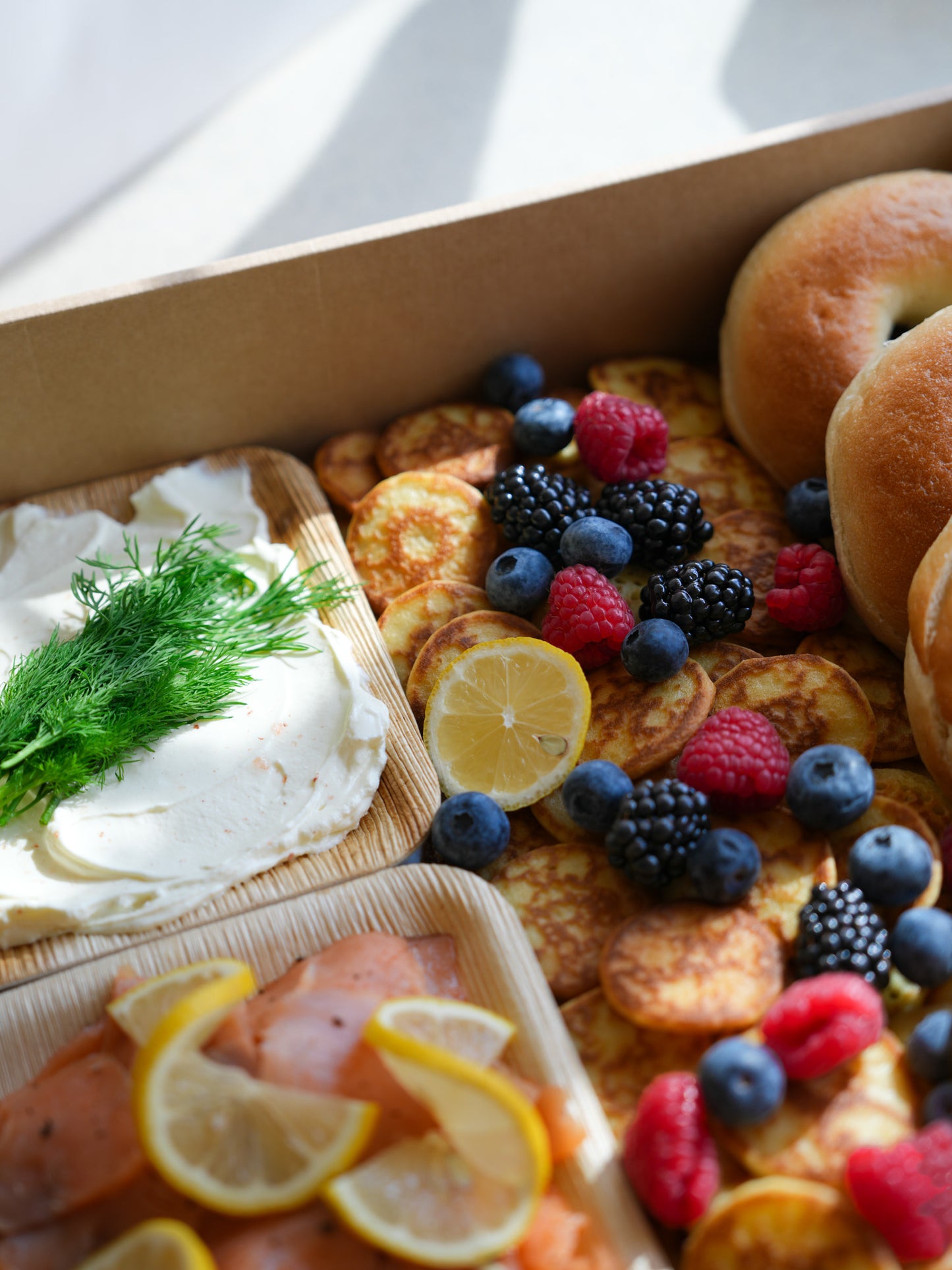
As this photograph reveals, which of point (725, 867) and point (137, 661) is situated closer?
point (725, 867)

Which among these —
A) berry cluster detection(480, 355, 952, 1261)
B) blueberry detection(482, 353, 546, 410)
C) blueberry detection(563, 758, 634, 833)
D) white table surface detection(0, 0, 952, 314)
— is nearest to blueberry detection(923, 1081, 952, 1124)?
berry cluster detection(480, 355, 952, 1261)

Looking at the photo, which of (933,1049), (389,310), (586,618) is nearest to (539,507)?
(586,618)

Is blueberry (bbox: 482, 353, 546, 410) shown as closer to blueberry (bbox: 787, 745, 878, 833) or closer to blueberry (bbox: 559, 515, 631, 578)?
blueberry (bbox: 559, 515, 631, 578)

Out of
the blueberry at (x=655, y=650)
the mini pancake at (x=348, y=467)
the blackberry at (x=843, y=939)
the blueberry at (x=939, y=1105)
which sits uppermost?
the mini pancake at (x=348, y=467)

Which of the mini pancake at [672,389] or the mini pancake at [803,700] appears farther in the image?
the mini pancake at [672,389]

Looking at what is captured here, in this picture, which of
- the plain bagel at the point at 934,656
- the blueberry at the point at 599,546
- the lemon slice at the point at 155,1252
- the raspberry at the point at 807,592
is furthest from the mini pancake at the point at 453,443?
the lemon slice at the point at 155,1252

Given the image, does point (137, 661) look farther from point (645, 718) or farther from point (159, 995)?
point (645, 718)

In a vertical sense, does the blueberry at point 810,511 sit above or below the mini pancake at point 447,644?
above

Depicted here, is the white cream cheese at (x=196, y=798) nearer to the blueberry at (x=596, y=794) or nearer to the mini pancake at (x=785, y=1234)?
the blueberry at (x=596, y=794)
